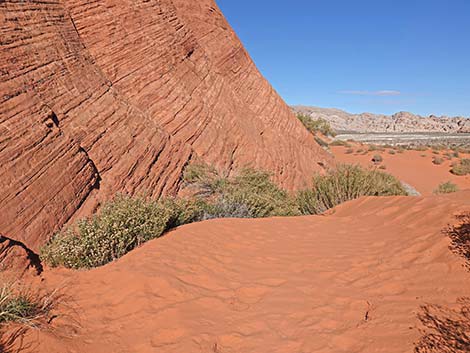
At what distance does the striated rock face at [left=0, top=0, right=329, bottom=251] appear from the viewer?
185 inches

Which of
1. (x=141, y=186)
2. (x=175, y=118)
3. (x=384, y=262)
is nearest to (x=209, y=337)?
A: (x=384, y=262)

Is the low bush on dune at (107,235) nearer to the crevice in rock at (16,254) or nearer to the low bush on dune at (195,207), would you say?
the low bush on dune at (195,207)

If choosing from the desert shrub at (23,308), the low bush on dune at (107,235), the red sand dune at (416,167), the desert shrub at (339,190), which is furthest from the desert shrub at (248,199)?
the red sand dune at (416,167)

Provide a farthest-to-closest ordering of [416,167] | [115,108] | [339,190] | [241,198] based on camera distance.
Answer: [416,167]
[339,190]
[241,198]
[115,108]

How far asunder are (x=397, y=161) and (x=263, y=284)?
25261 millimetres

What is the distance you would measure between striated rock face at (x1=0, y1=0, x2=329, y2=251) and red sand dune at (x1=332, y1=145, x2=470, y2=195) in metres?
11.4

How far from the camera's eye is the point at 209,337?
111 inches

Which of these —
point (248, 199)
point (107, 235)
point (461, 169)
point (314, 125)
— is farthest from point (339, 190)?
point (314, 125)

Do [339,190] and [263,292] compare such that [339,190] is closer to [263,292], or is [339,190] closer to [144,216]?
[144,216]

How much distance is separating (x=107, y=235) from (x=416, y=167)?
24775 millimetres

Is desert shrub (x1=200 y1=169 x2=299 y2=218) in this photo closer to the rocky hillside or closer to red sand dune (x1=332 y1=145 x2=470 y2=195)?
red sand dune (x1=332 y1=145 x2=470 y2=195)

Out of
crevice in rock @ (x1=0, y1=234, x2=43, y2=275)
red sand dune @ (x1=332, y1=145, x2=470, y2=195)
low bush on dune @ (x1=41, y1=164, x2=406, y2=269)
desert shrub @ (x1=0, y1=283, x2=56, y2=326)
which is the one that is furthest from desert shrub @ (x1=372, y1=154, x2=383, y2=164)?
desert shrub @ (x1=0, y1=283, x2=56, y2=326)

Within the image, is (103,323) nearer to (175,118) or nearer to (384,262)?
(384,262)

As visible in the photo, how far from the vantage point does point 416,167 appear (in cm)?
2412
